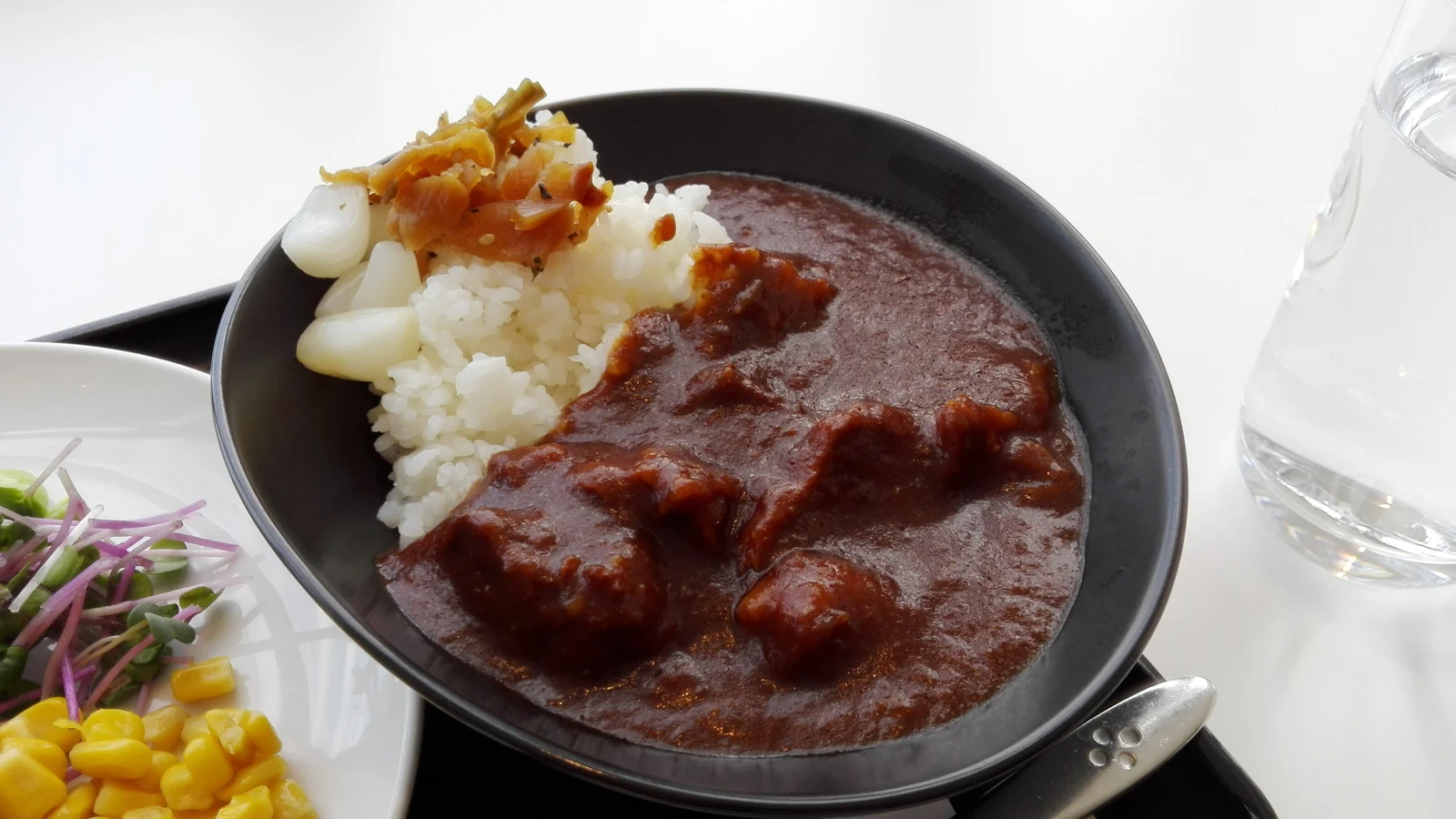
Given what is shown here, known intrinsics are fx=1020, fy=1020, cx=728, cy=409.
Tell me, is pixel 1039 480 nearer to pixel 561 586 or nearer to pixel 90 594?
pixel 561 586

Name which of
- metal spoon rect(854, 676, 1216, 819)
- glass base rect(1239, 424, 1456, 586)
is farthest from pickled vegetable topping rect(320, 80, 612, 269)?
glass base rect(1239, 424, 1456, 586)

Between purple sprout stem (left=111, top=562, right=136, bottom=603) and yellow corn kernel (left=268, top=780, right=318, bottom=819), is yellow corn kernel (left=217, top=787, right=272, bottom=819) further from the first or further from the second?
purple sprout stem (left=111, top=562, right=136, bottom=603)

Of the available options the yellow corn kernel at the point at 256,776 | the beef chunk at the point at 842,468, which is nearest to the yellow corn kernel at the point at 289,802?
the yellow corn kernel at the point at 256,776

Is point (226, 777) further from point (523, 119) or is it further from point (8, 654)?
point (523, 119)

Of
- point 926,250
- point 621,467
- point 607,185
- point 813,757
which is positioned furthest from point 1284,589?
point 607,185

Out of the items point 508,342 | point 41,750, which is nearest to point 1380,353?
point 508,342

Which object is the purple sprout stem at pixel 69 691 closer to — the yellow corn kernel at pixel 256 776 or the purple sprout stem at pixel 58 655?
the purple sprout stem at pixel 58 655
